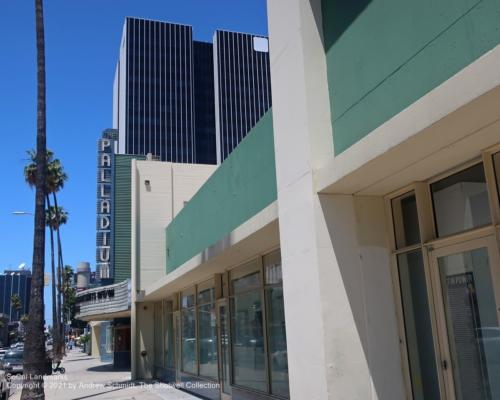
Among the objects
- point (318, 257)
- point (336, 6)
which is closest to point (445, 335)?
point (318, 257)

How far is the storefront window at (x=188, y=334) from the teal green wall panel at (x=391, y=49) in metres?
12.7

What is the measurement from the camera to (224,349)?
14953mm

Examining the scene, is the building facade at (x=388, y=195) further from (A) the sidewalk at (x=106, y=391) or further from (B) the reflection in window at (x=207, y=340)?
(A) the sidewalk at (x=106, y=391)

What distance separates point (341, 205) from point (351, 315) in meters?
1.31

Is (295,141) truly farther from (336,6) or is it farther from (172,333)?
(172,333)

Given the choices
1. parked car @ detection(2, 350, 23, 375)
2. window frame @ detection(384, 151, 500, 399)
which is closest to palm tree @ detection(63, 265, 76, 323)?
parked car @ detection(2, 350, 23, 375)

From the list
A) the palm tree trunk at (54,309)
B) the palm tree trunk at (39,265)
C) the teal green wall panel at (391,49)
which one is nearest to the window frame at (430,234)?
the teal green wall panel at (391,49)

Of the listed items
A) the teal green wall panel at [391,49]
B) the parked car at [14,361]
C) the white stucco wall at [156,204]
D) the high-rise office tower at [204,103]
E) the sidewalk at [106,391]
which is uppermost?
the high-rise office tower at [204,103]

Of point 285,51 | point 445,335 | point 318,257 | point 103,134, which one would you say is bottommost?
point 445,335

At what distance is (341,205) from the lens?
701 centimetres

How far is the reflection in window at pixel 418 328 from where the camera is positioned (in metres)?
6.47

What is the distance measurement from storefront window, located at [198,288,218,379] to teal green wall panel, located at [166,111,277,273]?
1.41 metres

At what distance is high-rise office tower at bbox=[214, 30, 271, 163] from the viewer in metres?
130

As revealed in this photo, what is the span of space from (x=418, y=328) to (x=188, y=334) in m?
13.5
